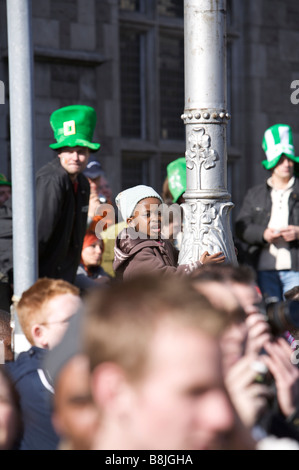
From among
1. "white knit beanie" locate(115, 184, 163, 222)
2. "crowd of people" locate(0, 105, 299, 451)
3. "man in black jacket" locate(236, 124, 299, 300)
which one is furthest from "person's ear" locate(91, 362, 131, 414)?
"man in black jacket" locate(236, 124, 299, 300)

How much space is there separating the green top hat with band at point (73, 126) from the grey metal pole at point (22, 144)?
1.06 meters

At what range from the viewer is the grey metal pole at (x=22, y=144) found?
12.2 feet

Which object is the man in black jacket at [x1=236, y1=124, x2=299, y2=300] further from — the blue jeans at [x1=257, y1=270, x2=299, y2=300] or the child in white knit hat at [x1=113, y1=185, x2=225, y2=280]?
the child in white knit hat at [x1=113, y1=185, x2=225, y2=280]

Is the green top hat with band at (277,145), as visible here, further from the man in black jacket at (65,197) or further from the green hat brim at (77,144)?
the green hat brim at (77,144)

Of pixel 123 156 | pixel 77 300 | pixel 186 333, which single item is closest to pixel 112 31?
pixel 123 156

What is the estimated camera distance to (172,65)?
888 cm

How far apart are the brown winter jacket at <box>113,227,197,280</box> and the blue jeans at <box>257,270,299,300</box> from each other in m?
1.62

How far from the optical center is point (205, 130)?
3.94 m

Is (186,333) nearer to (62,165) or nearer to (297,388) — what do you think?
(297,388)

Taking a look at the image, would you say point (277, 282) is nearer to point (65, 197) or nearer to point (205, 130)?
point (65, 197)

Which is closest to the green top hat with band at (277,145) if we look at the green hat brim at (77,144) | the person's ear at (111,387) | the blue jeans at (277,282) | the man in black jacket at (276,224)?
the man in black jacket at (276,224)

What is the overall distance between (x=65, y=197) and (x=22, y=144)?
3.54 ft

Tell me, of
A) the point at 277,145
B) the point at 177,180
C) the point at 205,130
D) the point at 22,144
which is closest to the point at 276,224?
the point at 277,145

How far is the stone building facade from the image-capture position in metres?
7.62
